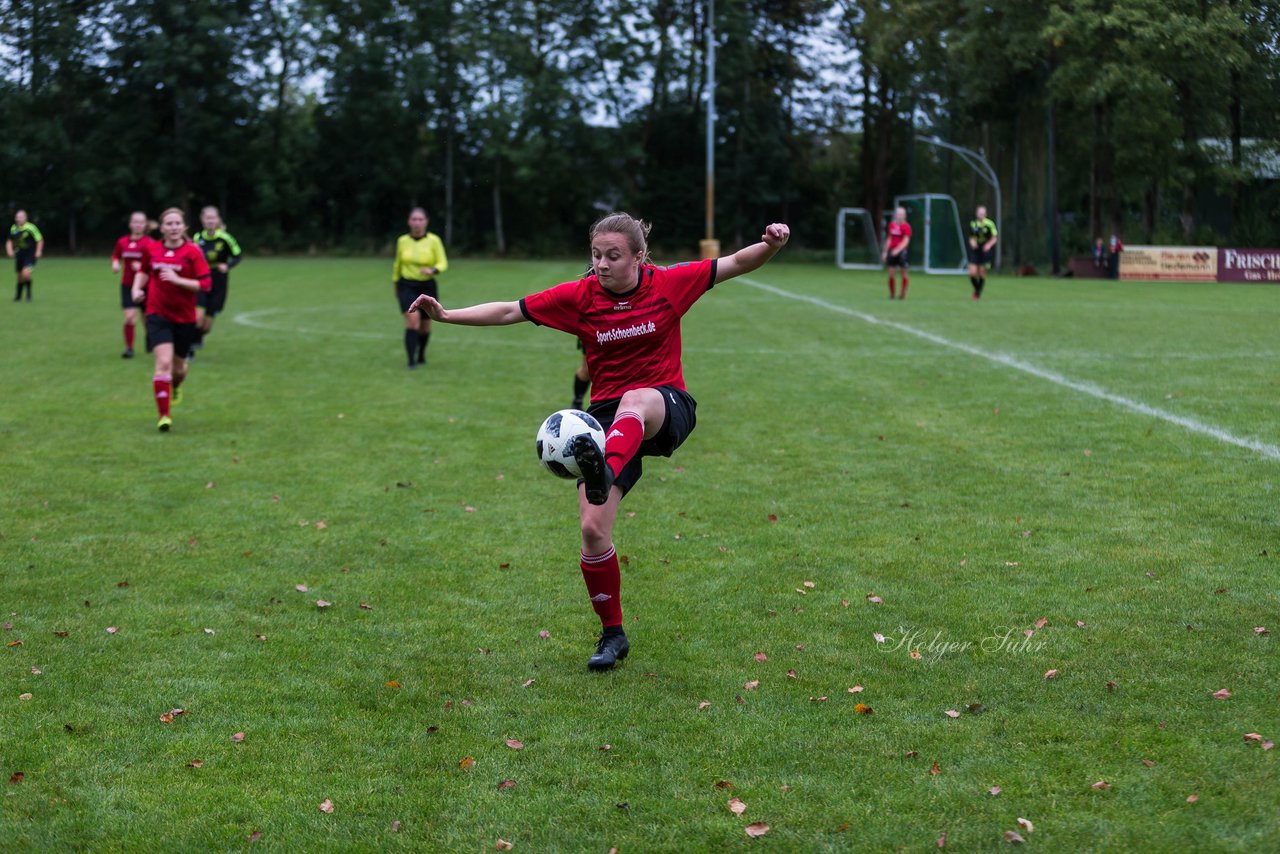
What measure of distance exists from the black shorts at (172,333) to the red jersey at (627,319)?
735 cm

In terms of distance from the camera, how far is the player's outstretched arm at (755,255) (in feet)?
18.4

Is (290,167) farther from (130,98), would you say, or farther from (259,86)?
(130,98)

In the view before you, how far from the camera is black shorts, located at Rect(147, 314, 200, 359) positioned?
478 inches

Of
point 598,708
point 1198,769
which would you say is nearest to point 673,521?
point 598,708

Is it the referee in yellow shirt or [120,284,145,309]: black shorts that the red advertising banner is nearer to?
the referee in yellow shirt

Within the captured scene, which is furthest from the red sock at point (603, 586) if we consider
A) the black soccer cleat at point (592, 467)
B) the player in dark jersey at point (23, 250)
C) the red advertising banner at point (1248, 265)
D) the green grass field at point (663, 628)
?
the red advertising banner at point (1248, 265)

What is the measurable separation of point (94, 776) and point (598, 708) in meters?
1.78

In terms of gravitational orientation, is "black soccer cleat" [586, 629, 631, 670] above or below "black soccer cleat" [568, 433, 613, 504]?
below

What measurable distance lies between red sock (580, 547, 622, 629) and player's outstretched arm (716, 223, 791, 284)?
4.28 feet

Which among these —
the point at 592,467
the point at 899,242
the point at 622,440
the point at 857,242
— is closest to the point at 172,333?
the point at 622,440

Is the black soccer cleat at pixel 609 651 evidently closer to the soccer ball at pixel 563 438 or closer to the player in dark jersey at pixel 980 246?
the soccer ball at pixel 563 438

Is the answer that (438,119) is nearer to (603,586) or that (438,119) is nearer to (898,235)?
(898,235)

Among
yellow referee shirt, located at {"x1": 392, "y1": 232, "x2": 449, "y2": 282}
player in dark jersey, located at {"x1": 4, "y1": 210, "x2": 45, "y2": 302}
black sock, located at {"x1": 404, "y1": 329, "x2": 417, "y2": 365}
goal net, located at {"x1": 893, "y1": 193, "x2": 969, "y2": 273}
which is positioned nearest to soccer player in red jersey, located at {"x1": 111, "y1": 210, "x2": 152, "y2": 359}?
yellow referee shirt, located at {"x1": 392, "y1": 232, "x2": 449, "y2": 282}

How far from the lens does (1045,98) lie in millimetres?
45375
